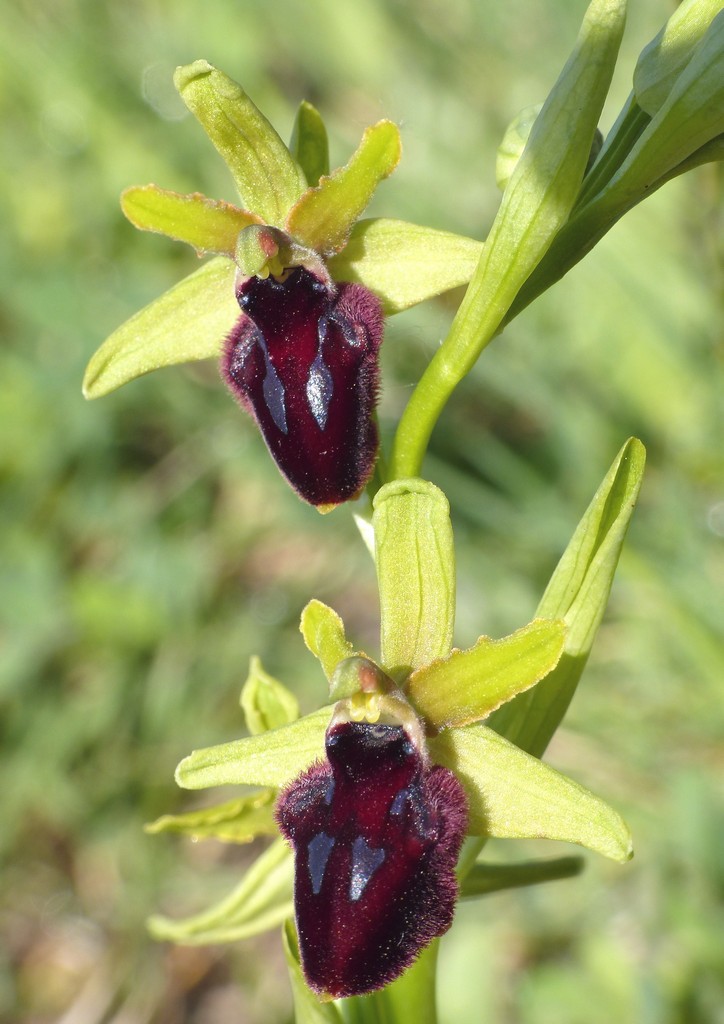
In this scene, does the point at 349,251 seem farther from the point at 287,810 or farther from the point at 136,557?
the point at 136,557

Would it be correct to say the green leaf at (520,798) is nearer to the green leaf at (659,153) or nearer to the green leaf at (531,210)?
the green leaf at (531,210)

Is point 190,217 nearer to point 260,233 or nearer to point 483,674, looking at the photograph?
point 260,233

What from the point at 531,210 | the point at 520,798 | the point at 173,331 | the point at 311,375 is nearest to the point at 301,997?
the point at 520,798

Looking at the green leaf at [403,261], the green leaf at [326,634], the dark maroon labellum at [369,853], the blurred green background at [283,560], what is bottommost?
the blurred green background at [283,560]

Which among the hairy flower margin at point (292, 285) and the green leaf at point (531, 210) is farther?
the hairy flower margin at point (292, 285)

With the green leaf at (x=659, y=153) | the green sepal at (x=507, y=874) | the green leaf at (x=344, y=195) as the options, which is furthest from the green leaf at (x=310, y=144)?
the green sepal at (x=507, y=874)

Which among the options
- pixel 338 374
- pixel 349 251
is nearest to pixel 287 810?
pixel 338 374

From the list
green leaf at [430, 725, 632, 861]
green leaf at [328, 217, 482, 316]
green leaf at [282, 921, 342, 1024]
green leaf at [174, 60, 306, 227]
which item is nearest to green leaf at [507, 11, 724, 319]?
green leaf at [328, 217, 482, 316]
